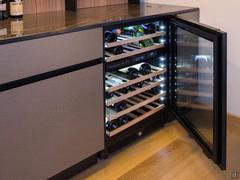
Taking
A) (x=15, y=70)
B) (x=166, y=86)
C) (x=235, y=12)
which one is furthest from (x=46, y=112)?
(x=235, y=12)

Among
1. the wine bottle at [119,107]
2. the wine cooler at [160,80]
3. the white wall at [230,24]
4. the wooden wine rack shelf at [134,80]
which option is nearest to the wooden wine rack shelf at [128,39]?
the wine cooler at [160,80]

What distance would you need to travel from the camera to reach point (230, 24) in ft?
7.88

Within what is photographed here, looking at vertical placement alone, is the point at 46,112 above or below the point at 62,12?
below

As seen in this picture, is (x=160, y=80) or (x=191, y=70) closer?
(x=191, y=70)

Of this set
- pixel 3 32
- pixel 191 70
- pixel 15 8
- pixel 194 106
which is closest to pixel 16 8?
pixel 15 8

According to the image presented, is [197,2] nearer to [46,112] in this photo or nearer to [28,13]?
[28,13]

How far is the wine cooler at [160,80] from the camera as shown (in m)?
1.93

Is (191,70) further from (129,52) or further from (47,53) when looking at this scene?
(47,53)

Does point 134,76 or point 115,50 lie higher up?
point 115,50

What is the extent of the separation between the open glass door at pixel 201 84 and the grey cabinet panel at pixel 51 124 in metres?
0.59

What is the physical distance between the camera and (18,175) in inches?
60.7

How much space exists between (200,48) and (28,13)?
3.55 ft

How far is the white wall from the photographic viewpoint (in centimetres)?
237

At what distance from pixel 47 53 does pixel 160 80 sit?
1003 mm
